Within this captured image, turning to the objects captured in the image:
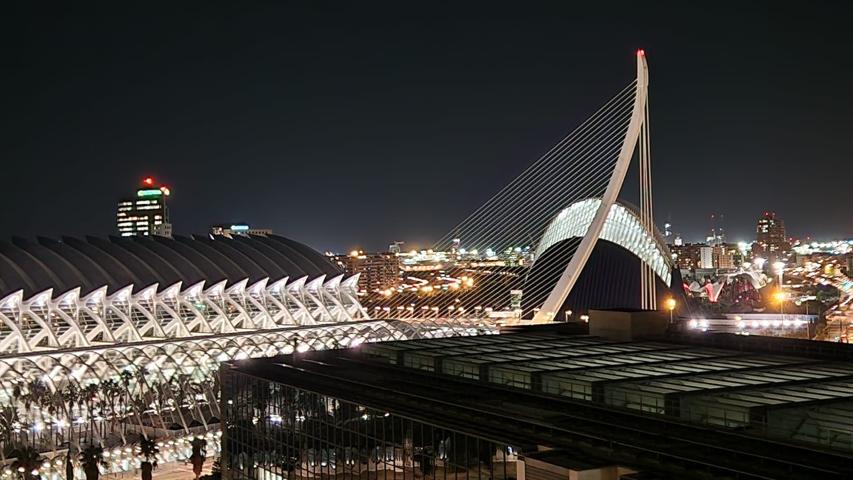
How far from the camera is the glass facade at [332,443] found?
2175 centimetres

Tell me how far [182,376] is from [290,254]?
126ft

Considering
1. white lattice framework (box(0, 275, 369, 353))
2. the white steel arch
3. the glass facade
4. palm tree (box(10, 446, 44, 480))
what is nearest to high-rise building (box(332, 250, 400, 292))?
white lattice framework (box(0, 275, 369, 353))

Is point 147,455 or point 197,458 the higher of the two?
point 147,455

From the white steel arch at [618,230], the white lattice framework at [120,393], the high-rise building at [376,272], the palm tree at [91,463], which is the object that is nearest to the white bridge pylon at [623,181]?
the white lattice framework at [120,393]

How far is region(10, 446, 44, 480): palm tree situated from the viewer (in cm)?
4056

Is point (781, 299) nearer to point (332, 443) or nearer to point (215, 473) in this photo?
point (215, 473)

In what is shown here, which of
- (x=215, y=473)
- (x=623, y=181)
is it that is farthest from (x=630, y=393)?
(x=623, y=181)

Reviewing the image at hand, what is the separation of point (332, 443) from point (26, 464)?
19.8 m

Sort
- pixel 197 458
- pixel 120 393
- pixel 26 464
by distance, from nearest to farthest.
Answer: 1. pixel 26 464
2. pixel 197 458
3. pixel 120 393

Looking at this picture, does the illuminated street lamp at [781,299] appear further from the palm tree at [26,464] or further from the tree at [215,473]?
the palm tree at [26,464]

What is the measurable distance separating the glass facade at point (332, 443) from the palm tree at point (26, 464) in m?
11.7

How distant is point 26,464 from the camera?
132 ft

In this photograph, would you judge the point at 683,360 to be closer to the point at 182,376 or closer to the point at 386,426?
the point at 386,426

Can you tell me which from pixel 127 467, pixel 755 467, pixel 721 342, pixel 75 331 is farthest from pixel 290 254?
pixel 755 467
